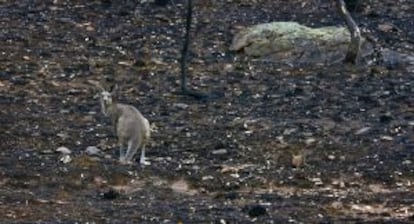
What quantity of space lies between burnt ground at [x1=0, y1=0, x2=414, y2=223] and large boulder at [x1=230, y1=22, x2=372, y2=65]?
Answer: 0.44 meters

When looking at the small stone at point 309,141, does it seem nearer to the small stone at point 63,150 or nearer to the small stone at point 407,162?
the small stone at point 407,162

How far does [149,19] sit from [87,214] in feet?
43.4

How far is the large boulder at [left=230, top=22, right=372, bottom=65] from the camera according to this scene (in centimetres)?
1858

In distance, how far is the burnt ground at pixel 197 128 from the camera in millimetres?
9570

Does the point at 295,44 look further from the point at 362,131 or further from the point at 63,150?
the point at 63,150

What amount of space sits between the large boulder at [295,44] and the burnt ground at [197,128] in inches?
17.1

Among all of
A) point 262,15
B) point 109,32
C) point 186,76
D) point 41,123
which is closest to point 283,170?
point 41,123

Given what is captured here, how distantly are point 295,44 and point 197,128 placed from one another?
609 centimetres

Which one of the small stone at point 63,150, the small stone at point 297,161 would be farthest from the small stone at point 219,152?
the small stone at point 63,150

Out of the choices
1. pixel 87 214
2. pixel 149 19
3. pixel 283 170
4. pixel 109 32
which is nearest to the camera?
pixel 87 214

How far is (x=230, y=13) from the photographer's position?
2305 cm

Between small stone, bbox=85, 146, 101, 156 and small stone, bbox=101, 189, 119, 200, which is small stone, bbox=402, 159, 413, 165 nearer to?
small stone, bbox=101, 189, 119, 200

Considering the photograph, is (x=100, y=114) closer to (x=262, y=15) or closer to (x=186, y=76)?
(x=186, y=76)

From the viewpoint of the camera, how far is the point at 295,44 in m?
19.0
